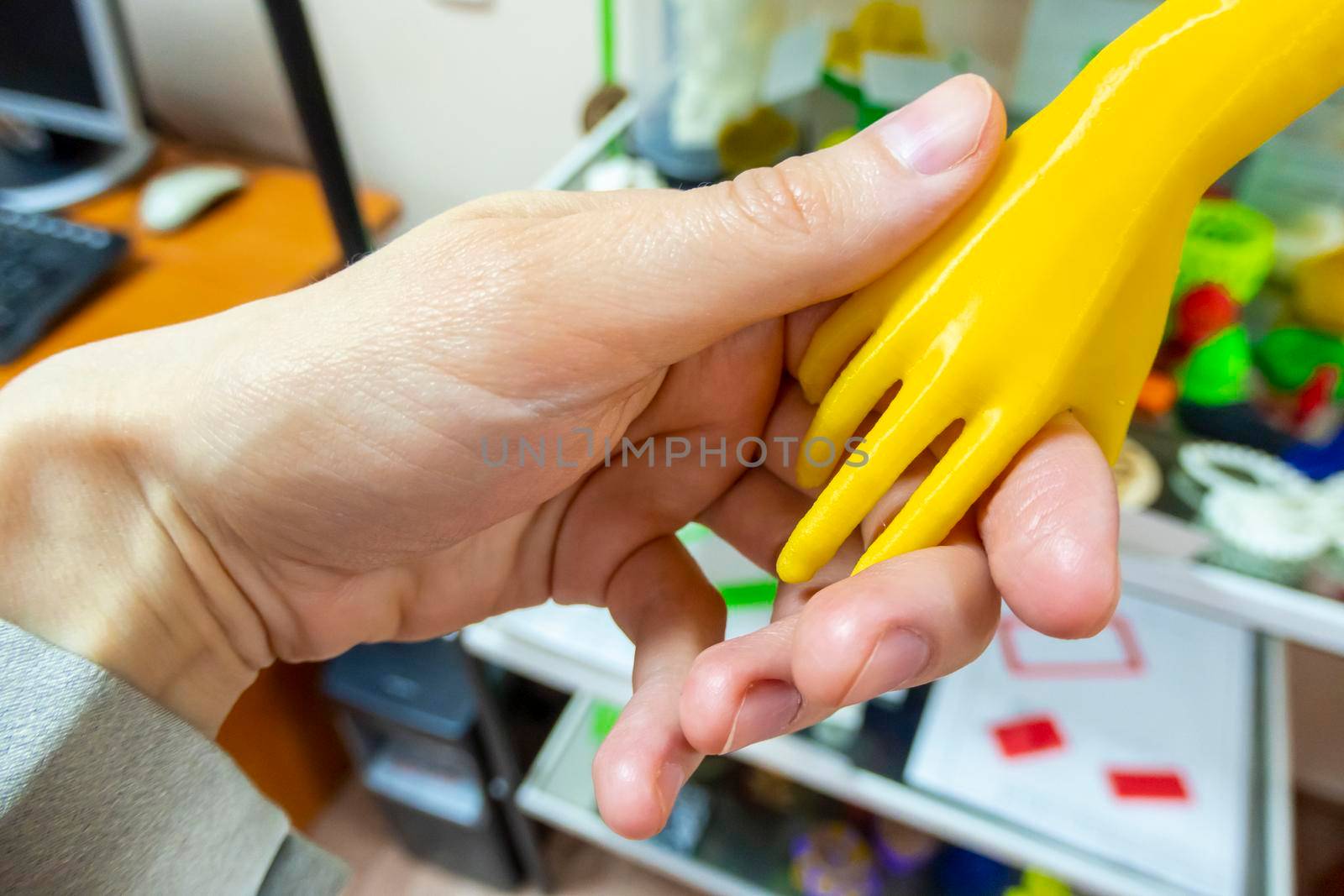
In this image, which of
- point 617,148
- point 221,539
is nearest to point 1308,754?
point 617,148

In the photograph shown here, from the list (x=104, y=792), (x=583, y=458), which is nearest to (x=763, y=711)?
(x=583, y=458)

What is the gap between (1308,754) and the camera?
1060mm

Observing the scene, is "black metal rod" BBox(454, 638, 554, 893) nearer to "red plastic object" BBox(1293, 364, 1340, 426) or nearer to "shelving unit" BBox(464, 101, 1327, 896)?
"shelving unit" BBox(464, 101, 1327, 896)

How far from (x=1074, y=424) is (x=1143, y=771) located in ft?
1.48

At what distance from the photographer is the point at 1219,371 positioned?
61 centimetres

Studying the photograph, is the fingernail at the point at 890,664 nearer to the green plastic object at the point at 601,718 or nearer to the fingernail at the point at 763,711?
the fingernail at the point at 763,711

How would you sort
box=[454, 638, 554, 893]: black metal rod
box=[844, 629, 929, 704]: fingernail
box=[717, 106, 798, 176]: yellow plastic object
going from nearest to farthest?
box=[844, 629, 929, 704]: fingernail
box=[717, 106, 798, 176]: yellow plastic object
box=[454, 638, 554, 893]: black metal rod

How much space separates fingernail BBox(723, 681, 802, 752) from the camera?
0.33 meters

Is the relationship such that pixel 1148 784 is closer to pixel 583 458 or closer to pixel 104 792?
pixel 583 458

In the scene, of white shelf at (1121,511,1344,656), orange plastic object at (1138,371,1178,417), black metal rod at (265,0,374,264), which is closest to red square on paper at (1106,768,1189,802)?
white shelf at (1121,511,1344,656)

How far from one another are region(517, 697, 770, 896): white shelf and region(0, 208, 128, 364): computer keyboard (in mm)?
669

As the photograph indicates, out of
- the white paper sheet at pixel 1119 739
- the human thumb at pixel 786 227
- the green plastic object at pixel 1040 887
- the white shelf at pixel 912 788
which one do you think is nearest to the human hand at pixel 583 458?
the human thumb at pixel 786 227

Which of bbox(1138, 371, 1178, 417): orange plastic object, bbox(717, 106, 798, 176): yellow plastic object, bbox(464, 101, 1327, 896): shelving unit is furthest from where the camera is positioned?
bbox(717, 106, 798, 176): yellow plastic object

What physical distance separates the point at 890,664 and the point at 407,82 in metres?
0.92
